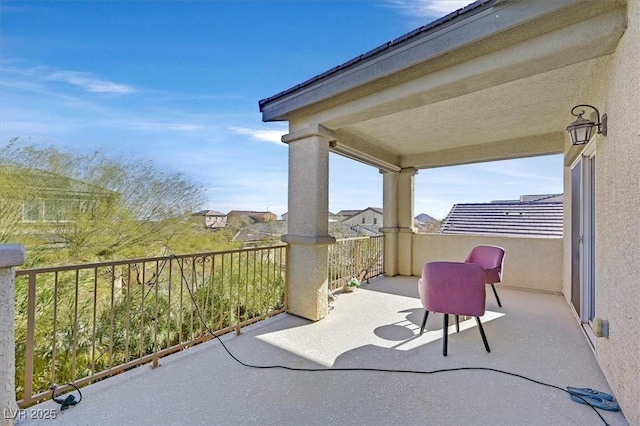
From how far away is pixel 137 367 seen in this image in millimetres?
2475

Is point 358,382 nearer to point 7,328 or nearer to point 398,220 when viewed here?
point 7,328

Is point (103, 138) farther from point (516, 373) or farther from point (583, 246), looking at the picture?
point (583, 246)

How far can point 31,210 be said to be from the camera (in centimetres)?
588

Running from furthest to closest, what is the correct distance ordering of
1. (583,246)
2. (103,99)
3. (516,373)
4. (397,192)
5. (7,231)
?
1. (103,99)
2. (397,192)
3. (7,231)
4. (583,246)
5. (516,373)

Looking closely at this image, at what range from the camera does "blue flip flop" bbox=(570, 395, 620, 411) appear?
1887mm

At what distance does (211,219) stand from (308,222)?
19.8 ft

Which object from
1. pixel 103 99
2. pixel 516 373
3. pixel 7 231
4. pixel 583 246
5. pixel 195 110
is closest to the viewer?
pixel 516 373

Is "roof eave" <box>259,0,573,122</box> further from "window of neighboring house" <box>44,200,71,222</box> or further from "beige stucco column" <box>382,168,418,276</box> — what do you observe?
"window of neighboring house" <box>44,200,71,222</box>

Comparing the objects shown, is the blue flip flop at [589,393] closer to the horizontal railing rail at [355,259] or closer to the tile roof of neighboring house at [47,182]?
the horizontal railing rail at [355,259]

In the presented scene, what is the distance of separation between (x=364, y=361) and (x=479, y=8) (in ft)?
9.82

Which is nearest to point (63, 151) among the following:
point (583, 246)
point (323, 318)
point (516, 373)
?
point (323, 318)

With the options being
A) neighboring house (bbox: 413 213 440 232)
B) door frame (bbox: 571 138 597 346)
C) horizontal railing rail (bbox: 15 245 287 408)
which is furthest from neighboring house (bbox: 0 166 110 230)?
door frame (bbox: 571 138 597 346)

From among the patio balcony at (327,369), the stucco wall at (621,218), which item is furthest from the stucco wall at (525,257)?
the stucco wall at (621,218)

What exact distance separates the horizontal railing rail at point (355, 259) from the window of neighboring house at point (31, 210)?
243 inches
